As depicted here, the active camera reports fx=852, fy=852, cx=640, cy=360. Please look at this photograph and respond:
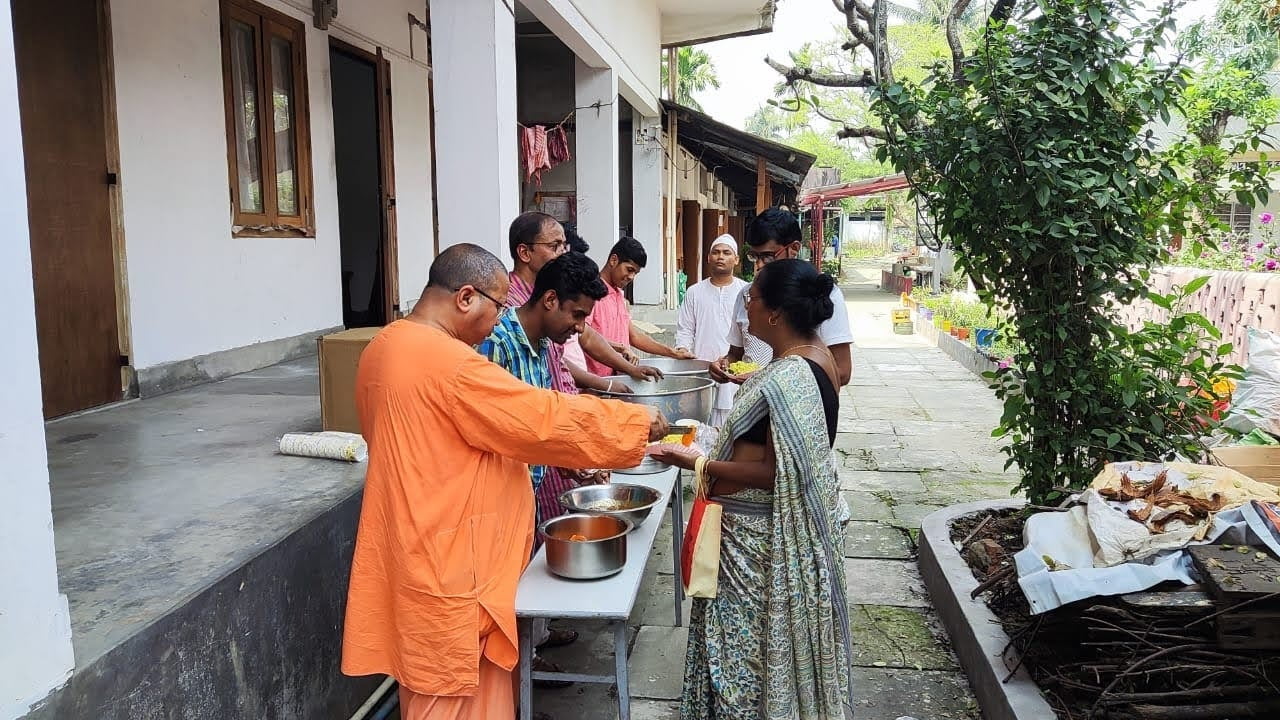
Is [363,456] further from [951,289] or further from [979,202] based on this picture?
[951,289]

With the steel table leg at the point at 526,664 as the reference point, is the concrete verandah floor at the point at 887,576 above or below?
below

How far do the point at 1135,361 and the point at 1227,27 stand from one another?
56.2ft

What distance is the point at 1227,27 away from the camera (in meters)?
17.0

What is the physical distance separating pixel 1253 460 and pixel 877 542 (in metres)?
2.05

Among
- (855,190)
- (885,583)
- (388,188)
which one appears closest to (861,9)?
(388,188)

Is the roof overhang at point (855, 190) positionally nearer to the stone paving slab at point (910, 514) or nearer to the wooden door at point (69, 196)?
the stone paving slab at point (910, 514)

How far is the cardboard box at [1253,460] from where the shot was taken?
427 centimetres

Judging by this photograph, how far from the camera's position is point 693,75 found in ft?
132

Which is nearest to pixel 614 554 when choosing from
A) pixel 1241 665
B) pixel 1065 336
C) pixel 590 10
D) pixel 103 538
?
pixel 103 538

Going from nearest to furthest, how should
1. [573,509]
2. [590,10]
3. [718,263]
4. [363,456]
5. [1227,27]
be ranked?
[573,509] < [363,456] < [718,263] < [590,10] < [1227,27]

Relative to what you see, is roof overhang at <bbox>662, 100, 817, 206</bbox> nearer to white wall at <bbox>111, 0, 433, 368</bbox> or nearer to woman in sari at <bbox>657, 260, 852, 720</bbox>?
white wall at <bbox>111, 0, 433, 368</bbox>

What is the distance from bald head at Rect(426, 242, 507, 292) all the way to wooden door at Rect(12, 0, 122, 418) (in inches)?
124

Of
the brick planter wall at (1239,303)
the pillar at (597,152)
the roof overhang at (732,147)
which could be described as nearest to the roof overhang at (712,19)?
the roof overhang at (732,147)

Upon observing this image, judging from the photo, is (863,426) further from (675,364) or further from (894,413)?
(675,364)
